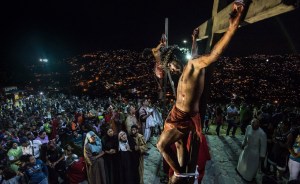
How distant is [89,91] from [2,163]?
31.4 meters

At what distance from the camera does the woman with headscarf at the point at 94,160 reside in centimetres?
688

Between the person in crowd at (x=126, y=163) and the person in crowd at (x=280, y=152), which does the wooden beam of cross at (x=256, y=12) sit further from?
the person in crowd at (x=280, y=152)

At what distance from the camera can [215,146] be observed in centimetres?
952

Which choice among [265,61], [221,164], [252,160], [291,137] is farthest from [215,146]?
[265,61]

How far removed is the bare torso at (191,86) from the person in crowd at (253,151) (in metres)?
5.63

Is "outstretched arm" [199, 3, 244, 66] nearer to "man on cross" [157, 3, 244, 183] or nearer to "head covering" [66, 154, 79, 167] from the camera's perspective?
"man on cross" [157, 3, 244, 183]

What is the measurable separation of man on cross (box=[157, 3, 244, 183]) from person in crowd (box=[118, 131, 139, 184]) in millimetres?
4632

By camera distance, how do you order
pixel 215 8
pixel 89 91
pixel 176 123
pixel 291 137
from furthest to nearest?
pixel 89 91 < pixel 291 137 < pixel 215 8 < pixel 176 123

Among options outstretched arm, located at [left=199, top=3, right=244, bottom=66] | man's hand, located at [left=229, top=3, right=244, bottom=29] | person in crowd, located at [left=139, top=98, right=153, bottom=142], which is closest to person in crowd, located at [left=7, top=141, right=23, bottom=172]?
person in crowd, located at [left=139, top=98, right=153, bottom=142]

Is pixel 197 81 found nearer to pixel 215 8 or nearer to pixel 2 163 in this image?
pixel 215 8

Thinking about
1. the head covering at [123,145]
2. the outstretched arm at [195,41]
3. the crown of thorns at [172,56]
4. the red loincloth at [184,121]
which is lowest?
the head covering at [123,145]

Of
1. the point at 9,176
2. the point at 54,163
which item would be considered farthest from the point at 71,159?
the point at 9,176

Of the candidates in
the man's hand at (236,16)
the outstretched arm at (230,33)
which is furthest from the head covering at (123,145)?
the man's hand at (236,16)

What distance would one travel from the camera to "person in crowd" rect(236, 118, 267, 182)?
23.3 feet
